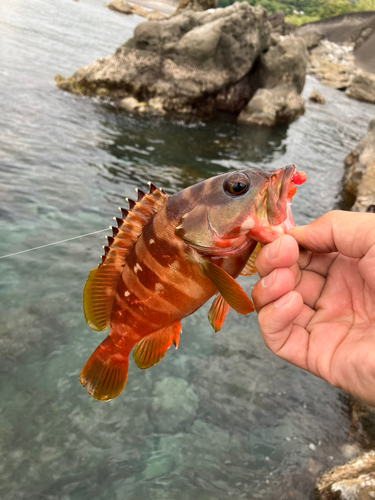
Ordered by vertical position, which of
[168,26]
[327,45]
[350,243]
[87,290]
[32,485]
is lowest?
[32,485]

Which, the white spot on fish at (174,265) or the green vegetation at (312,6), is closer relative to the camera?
the white spot on fish at (174,265)

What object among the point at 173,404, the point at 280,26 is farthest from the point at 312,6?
the point at 173,404

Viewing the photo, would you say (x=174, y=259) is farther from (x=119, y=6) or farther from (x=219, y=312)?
(x=119, y=6)

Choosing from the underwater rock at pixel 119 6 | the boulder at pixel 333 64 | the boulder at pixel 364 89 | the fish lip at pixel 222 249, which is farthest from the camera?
the underwater rock at pixel 119 6

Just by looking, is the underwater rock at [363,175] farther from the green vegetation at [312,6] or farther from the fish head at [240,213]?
the green vegetation at [312,6]

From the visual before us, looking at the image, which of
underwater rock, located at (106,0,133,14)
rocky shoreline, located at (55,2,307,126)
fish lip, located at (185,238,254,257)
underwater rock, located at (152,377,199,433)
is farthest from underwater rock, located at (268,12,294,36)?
fish lip, located at (185,238,254,257)

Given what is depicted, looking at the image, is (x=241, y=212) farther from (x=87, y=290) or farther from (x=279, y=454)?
(x=279, y=454)

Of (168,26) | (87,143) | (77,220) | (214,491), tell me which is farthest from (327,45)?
(214,491)

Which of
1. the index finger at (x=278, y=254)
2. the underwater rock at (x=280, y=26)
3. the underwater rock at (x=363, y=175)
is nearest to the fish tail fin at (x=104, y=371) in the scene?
the index finger at (x=278, y=254)
